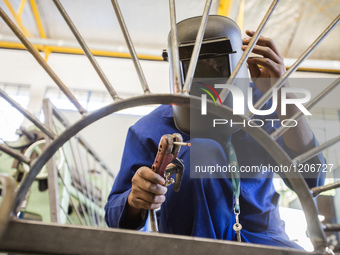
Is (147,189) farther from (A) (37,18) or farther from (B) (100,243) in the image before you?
(A) (37,18)

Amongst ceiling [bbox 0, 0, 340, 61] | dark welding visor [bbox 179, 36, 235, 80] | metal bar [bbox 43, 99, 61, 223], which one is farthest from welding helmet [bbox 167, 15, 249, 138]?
ceiling [bbox 0, 0, 340, 61]

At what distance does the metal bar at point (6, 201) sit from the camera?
1.15ft

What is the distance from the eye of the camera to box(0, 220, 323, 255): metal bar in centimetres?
35

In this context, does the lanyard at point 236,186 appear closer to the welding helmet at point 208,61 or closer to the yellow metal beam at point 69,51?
the welding helmet at point 208,61

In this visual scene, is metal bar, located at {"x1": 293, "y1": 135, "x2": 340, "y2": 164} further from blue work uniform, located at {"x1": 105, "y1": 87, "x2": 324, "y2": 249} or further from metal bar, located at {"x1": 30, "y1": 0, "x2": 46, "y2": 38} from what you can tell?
metal bar, located at {"x1": 30, "y1": 0, "x2": 46, "y2": 38}

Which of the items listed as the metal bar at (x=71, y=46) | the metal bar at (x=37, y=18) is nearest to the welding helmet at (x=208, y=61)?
the metal bar at (x=71, y=46)

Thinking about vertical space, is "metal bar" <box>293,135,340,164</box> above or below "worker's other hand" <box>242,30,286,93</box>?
below

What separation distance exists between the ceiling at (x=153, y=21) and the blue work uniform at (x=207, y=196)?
3.25m

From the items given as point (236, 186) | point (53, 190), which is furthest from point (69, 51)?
point (236, 186)

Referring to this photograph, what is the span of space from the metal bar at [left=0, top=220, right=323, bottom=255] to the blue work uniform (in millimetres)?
546

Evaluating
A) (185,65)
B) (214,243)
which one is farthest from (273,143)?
(185,65)

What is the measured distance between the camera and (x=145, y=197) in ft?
2.56

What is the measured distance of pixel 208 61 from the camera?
756 millimetres

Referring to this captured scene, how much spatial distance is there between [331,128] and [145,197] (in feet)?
14.3
